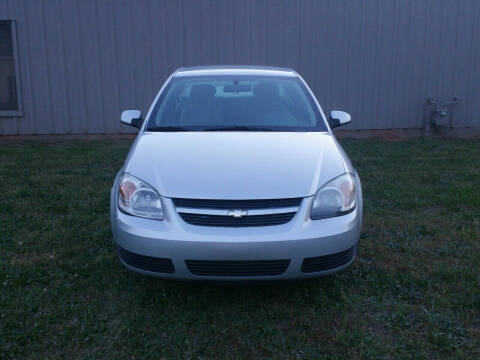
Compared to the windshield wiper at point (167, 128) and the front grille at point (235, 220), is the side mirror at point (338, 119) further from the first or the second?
the front grille at point (235, 220)

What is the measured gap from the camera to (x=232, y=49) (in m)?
9.40

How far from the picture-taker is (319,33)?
946cm

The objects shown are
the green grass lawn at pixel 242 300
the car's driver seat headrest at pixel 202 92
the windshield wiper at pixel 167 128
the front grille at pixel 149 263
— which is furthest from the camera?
the car's driver seat headrest at pixel 202 92

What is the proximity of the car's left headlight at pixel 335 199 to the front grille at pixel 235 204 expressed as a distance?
0.15 meters

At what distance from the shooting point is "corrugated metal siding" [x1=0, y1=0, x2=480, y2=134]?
9.20 m

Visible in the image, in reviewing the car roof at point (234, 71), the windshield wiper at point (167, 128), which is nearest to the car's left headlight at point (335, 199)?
the windshield wiper at point (167, 128)

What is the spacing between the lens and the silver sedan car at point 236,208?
272 centimetres

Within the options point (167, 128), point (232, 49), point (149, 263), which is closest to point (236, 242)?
point (149, 263)

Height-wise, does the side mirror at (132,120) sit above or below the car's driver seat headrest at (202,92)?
below

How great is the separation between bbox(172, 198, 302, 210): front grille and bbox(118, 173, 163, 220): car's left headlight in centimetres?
14

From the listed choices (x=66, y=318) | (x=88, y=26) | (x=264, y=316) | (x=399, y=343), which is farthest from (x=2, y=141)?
(x=399, y=343)

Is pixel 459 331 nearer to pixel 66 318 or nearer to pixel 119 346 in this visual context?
pixel 119 346

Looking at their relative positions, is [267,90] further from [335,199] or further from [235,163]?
[335,199]

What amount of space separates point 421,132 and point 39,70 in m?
7.66
